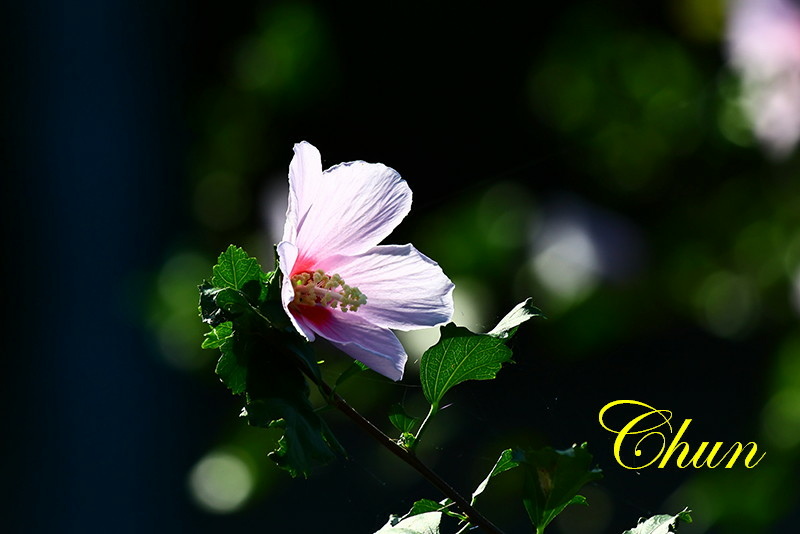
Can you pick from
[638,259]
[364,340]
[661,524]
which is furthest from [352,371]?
[638,259]

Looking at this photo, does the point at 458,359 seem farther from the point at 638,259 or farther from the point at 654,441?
the point at 638,259

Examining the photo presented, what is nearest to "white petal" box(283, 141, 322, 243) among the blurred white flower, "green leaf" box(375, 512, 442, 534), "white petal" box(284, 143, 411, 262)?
"white petal" box(284, 143, 411, 262)

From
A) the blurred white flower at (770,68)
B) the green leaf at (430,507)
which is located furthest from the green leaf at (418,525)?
the blurred white flower at (770,68)

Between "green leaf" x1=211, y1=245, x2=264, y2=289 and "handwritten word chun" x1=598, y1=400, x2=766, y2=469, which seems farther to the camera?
"handwritten word chun" x1=598, y1=400, x2=766, y2=469

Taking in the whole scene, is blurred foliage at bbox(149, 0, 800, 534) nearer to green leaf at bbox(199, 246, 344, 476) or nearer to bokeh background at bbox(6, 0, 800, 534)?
bokeh background at bbox(6, 0, 800, 534)

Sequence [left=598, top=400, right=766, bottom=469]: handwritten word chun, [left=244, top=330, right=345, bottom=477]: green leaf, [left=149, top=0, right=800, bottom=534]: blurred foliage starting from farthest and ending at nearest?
1. [left=149, top=0, right=800, bottom=534]: blurred foliage
2. [left=598, top=400, right=766, bottom=469]: handwritten word chun
3. [left=244, top=330, right=345, bottom=477]: green leaf

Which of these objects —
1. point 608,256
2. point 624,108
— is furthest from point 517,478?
point 624,108

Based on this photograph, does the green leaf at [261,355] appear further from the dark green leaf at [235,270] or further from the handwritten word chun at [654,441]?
the handwritten word chun at [654,441]
